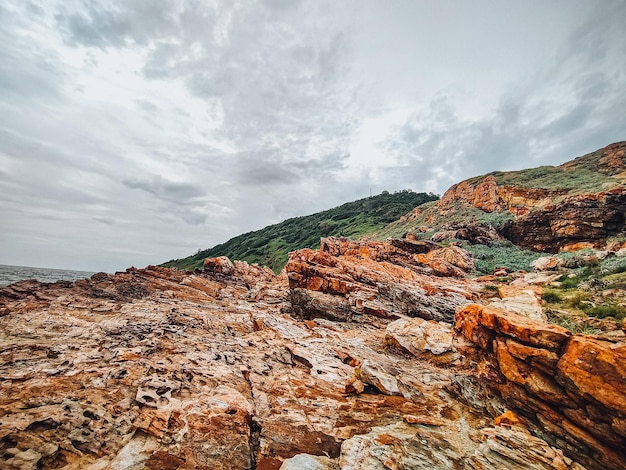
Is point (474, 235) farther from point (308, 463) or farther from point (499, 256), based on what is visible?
point (308, 463)

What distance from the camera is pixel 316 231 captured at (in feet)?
418

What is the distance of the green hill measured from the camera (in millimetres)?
106431

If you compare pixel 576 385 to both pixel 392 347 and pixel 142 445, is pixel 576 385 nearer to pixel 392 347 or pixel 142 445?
pixel 392 347

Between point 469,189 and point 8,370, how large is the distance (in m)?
70.4

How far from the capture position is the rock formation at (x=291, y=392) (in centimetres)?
669

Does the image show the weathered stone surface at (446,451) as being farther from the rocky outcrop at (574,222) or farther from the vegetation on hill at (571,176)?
the vegetation on hill at (571,176)

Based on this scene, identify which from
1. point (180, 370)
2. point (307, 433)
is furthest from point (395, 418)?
point (180, 370)

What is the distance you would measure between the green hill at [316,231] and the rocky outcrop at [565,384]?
3182 inches

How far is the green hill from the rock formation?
74824mm

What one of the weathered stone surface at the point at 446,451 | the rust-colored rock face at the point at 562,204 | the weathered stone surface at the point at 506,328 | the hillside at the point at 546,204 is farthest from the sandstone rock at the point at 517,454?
the rust-colored rock face at the point at 562,204

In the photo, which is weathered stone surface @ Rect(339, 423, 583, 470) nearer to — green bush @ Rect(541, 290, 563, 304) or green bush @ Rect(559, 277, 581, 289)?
green bush @ Rect(541, 290, 563, 304)

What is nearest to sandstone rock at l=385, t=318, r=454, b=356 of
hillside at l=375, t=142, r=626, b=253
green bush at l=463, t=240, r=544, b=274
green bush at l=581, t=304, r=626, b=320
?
green bush at l=581, t=304, r=626, b=320

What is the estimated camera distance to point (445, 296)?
22656mm

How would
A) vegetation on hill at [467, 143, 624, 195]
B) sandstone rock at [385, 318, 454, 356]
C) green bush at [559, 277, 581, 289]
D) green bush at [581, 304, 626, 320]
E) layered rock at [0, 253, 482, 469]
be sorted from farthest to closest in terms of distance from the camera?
vegetation on hill at [467, 143, 624, 195] < green bush at [559, 277, 581, 289] < sandstone rock at [385, 318, 454, 356] < green bush at [581, 304, 626, 320] < layered rock at [0, 253, 482, 469]
